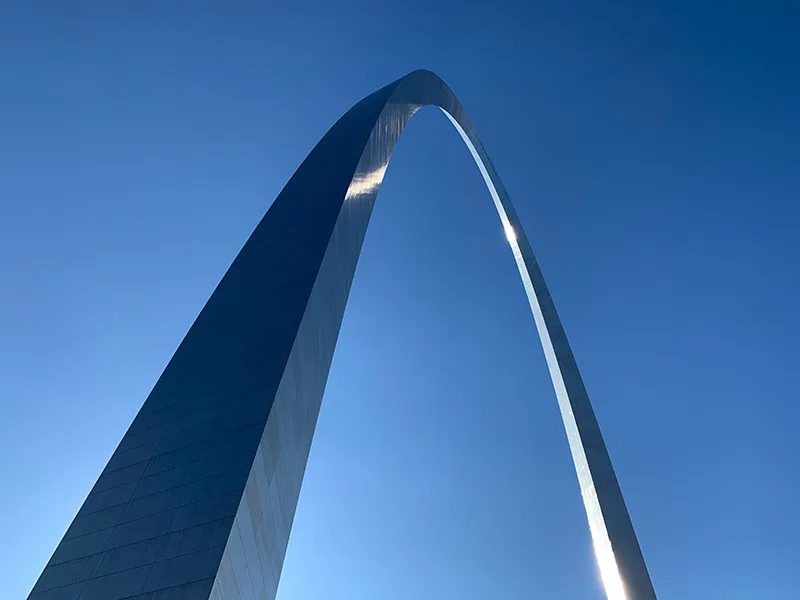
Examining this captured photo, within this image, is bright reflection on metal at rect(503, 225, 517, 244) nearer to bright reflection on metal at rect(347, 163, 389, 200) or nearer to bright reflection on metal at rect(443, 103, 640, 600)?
bright reflection on metal at rect(443, 103, 640, 600)

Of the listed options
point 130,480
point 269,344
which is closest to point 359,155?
point 269,344


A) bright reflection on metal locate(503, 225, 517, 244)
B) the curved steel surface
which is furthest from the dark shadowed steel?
bright reflection on metal locate(503, 225, 517, 244)

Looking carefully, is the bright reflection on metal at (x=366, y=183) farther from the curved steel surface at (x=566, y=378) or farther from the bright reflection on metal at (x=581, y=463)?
the bright reflection on metal at (x=581, y=463)

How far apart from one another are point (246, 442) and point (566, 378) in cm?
1231

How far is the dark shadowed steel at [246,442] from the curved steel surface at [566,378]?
0.06 metres

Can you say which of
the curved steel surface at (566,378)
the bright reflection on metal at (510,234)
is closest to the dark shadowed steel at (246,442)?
the curved steel surface at (566,378)

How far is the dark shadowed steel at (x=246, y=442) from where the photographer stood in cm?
836

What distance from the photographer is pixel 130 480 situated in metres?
9.88

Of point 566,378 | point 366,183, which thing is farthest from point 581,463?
point 366,183

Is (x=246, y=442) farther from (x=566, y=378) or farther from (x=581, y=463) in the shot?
(x=566, y=378)

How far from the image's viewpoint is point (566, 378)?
1941cm

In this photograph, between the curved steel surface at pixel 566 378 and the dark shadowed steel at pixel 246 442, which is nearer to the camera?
the dark shadowed steel at pixel 246 442

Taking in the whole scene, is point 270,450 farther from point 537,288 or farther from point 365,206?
point 537,288

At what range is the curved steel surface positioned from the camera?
14.3 m
